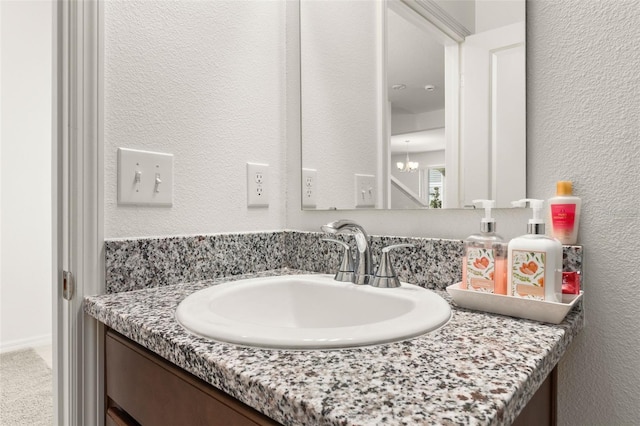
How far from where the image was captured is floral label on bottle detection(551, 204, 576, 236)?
2.20ft

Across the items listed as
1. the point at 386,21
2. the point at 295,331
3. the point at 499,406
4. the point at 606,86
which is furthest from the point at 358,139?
the point at 499,406

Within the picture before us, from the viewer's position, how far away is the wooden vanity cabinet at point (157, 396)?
47 centimetres

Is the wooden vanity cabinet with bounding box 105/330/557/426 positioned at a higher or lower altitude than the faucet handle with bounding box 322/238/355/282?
lower

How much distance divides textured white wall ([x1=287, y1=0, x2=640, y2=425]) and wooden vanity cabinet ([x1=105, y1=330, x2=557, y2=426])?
79mm

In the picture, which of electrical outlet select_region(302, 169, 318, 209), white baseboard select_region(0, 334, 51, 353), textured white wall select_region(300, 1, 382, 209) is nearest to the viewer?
textured white wall select_region(300, 1, 382, 209)

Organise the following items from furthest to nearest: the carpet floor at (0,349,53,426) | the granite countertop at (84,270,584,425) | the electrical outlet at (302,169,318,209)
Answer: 1. the carpet floor at (0,349,53,426)
2. the electrical outlet at (302,169,318,209)
3. the granite countertop at (84,270,584,425)

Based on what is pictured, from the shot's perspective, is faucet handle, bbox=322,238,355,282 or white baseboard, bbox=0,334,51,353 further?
white baseboard, bbox=0,334,51,353

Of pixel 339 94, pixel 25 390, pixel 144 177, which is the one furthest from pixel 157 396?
pixel 25 390

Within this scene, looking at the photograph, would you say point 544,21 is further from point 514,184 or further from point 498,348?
point 498,348

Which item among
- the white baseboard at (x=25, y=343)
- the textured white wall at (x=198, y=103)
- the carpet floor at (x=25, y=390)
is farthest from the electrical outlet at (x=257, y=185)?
the white baseboard at (x=25, y=343)

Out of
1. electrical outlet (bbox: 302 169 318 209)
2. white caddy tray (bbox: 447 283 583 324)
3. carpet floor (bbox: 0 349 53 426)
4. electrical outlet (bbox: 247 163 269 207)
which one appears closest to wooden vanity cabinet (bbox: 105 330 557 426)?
white caddy tray (bbox: 447 283 583 324)

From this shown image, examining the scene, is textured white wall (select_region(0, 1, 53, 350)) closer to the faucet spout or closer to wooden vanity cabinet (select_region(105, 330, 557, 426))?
wooden vanity cabinet (select_region(105, 330, 557, 426))

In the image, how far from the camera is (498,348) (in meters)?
0.49

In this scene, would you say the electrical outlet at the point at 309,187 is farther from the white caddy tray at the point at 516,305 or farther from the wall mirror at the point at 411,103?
the white caddy tray at the point at 516,305
